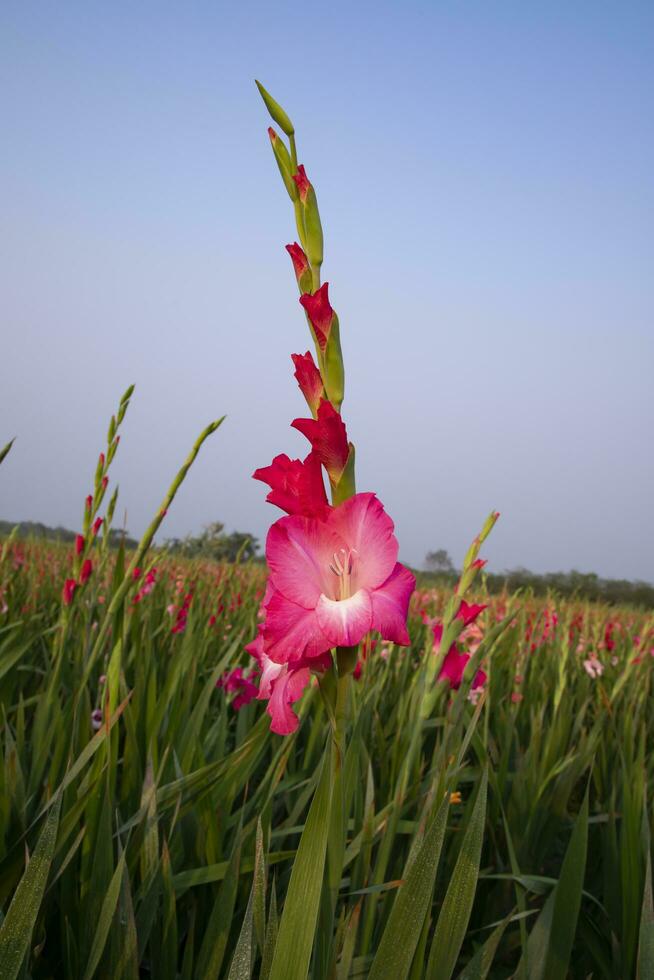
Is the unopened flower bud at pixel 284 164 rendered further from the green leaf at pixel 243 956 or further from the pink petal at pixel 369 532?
the green leaf at pixel 243 956

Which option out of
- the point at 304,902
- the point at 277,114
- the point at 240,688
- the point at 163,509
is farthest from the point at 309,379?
the point at 240,688

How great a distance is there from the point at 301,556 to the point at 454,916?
0.45m

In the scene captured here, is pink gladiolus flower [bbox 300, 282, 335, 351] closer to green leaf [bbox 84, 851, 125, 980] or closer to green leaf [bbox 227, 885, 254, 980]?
green leaf [bbox 227, 885, 254, 980]

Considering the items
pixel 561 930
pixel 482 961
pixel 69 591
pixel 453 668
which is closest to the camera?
pixel 482 961

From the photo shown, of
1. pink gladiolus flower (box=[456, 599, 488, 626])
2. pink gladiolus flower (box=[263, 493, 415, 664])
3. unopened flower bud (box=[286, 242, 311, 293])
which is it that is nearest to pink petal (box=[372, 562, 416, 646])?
pink gladiolus flower (box=[263, 493, 415, 664])

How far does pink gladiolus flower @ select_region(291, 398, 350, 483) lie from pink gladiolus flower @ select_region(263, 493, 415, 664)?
0.16 feet

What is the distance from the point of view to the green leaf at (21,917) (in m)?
0.77

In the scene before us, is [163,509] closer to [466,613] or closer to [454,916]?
[466,613]

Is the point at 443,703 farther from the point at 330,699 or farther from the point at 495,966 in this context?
the point at 330,699

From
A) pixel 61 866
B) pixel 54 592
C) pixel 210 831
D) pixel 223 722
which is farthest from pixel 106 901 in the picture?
pixel 54 592

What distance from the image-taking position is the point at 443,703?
265cm

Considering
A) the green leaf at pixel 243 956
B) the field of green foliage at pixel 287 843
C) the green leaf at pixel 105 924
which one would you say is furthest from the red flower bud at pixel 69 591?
the green leaf at pixel 243 956

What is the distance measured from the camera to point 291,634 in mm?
789

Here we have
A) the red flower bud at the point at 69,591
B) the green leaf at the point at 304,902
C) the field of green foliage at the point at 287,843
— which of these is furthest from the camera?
the red flower bud at the point at 69,591
